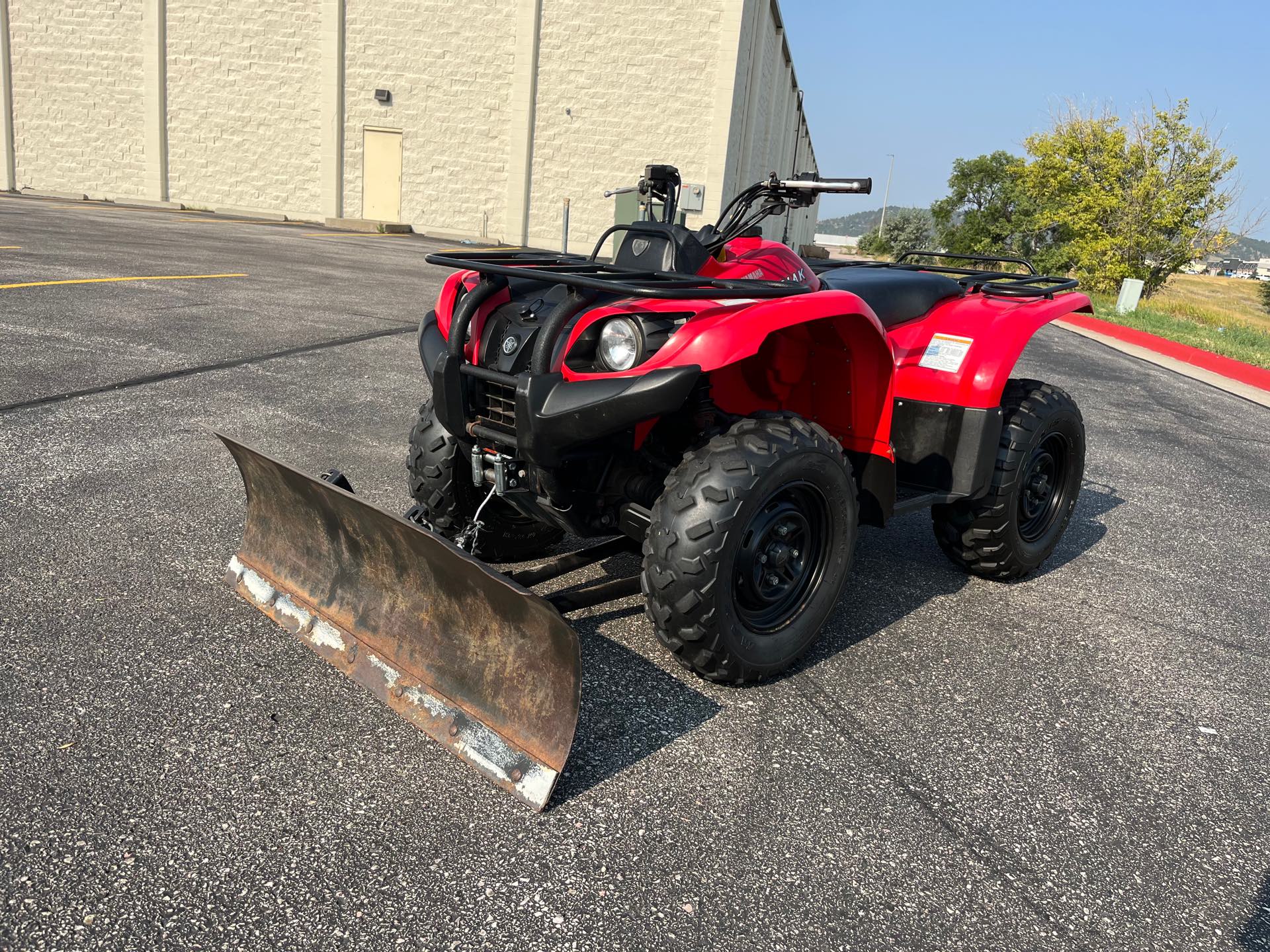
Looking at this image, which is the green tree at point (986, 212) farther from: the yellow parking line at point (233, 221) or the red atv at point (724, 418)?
the red atv at point (724, 418)

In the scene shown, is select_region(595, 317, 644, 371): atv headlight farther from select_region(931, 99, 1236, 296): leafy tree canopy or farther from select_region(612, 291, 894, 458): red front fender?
select_region(931, 99, 1236, 296): leafy tree canopy

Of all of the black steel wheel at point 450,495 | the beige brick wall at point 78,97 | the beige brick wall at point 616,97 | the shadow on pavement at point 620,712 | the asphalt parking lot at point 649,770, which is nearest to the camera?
Answer: the asphalt parking lot at point 649,770

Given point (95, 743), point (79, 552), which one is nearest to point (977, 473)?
point (95, 743)

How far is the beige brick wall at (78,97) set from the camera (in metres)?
28.2

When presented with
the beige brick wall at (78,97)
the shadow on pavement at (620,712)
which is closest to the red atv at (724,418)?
the shadow on pavement at (620,712)

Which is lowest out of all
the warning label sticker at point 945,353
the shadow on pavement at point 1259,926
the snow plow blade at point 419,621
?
the shadow on pavement at point 1259,926

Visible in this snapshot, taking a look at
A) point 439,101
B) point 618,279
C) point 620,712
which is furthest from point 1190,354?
point 439,101

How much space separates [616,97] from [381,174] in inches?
286

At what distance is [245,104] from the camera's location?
Result: 28281mm

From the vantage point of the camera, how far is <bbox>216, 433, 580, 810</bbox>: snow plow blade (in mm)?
2594

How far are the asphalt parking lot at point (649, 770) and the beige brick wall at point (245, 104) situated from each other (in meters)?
25.8

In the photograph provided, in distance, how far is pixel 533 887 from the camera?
230cm

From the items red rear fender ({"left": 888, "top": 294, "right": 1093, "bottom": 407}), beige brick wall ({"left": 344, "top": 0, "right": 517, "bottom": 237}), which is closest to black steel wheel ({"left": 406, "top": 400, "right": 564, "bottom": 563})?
red rear fender ({"left": 888, "top": 294, "right": 1093, "bottom": 407})

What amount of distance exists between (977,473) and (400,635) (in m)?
2.44
